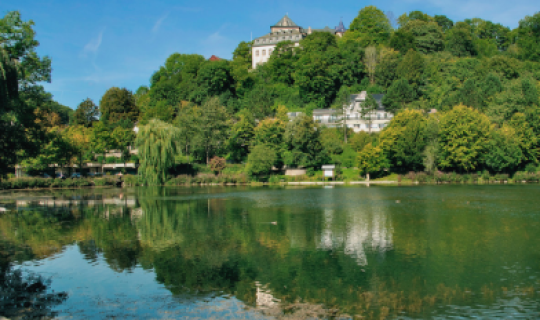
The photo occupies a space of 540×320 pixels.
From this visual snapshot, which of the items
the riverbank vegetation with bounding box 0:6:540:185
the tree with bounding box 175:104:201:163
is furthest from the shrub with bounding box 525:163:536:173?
the tree with bounding box 175:104:201:163

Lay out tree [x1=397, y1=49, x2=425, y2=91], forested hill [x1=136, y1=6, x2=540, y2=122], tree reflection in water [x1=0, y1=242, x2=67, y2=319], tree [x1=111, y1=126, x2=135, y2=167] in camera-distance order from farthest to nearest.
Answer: tree [x1=397, y1=49, x2=425, y2=91], forested hill [x1=136, y1=6, x2=540, y2=122], tree [x1=111, y1=126, x2=135, y2=167], tree reflection in water [x1=0, y1=242, x2=67, y2=319]

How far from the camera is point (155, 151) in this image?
68625 millimetres

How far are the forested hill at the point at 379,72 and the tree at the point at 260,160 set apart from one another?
63.3 feet

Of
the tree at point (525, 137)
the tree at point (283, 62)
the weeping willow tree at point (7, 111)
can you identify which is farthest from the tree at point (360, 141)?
the weeping willow tree at point (7, 111)

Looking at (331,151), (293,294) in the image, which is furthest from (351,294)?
(331,151)

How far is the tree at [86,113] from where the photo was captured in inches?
4365

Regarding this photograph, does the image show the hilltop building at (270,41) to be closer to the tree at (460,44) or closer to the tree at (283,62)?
the tree at (283,62)

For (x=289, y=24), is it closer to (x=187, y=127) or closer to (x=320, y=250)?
(x=187, y=127)

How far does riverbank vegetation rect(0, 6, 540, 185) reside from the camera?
69.2 meters

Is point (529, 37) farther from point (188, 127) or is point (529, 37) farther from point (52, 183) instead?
point (52, 183)

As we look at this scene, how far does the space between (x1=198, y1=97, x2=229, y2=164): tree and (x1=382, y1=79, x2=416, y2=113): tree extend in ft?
113

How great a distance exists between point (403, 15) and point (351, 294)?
151265 mm

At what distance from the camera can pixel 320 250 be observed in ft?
69.1

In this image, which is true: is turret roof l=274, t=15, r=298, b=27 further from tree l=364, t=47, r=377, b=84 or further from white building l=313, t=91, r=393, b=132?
white building l=313, t=91, r=393, b=132
